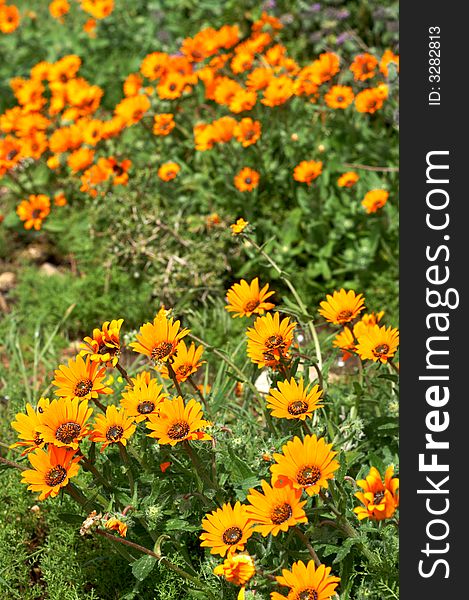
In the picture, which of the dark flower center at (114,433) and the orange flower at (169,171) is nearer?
the dark flower center at (114,433)

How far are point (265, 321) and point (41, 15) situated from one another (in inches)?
195

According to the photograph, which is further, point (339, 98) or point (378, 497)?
point (339, 98)

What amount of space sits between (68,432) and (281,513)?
562 millimetres

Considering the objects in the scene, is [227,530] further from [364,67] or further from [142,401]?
[364,67]

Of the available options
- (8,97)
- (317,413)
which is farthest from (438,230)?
(8,97)

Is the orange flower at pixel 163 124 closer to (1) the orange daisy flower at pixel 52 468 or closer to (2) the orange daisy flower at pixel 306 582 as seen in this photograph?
(1) the orange daisy flower at pixel 52 468

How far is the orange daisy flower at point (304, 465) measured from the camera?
196 cm

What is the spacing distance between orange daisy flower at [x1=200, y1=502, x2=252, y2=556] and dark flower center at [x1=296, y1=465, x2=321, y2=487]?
0.16 meters

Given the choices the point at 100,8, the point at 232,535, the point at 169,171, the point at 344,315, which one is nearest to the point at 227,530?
the point at 232,535

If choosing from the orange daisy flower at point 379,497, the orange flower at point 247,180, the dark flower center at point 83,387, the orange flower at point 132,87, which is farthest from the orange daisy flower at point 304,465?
the orange flower at point 132,87

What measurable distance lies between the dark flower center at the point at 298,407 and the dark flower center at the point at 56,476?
585 millimetres

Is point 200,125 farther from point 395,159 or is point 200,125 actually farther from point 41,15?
point 41,15

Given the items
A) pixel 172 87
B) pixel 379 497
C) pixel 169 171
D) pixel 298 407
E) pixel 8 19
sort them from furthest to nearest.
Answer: pixel 8 19, pixel 172 87, pixel 169 171, pixel 298 407, pixel 379 497

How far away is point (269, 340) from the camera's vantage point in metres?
2.28
